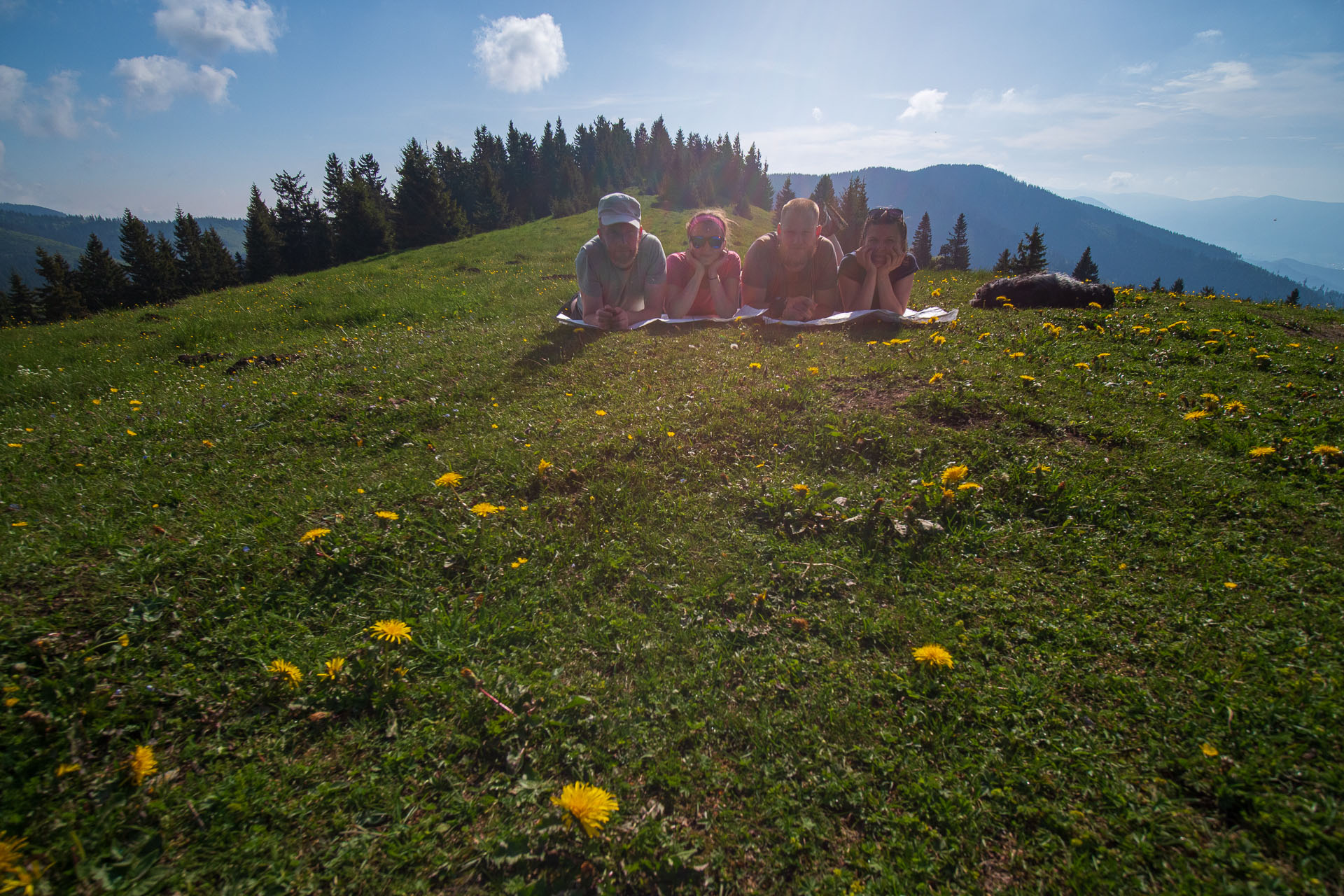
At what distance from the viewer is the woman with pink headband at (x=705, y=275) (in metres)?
9.30

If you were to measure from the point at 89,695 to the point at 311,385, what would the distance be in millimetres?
4894

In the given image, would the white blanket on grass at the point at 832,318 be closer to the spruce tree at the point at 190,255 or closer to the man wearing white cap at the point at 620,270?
the man wearing white cap at the point at 620,270

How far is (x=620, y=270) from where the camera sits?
9.27m

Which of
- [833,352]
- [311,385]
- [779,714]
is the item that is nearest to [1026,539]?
[779,714]

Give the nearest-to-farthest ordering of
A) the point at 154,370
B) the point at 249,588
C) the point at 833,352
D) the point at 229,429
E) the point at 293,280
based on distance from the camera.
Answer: the point at 249,588
the point at 229,429
the point at 833,352
the point at 154,370
the point at 293,280

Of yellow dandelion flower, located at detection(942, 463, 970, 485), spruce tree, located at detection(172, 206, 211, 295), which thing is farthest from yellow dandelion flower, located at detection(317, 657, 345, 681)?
spruce tree, located at detection(172, 206, 211, 295)

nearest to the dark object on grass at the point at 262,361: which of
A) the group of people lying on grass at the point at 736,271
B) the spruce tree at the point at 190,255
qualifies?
the group of people lying on grass at the point at 736,271

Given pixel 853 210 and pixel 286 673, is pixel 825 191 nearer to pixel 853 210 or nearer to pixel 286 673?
pixel 853 210

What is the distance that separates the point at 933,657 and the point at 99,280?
50.8 meters

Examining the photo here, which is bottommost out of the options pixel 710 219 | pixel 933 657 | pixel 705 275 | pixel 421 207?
pixel 933 657

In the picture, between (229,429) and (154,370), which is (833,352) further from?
(154,370)

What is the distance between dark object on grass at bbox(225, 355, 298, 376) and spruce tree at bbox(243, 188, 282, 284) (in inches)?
1567

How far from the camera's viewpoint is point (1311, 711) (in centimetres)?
206

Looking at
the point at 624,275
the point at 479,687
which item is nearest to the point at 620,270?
the point at 624,275
